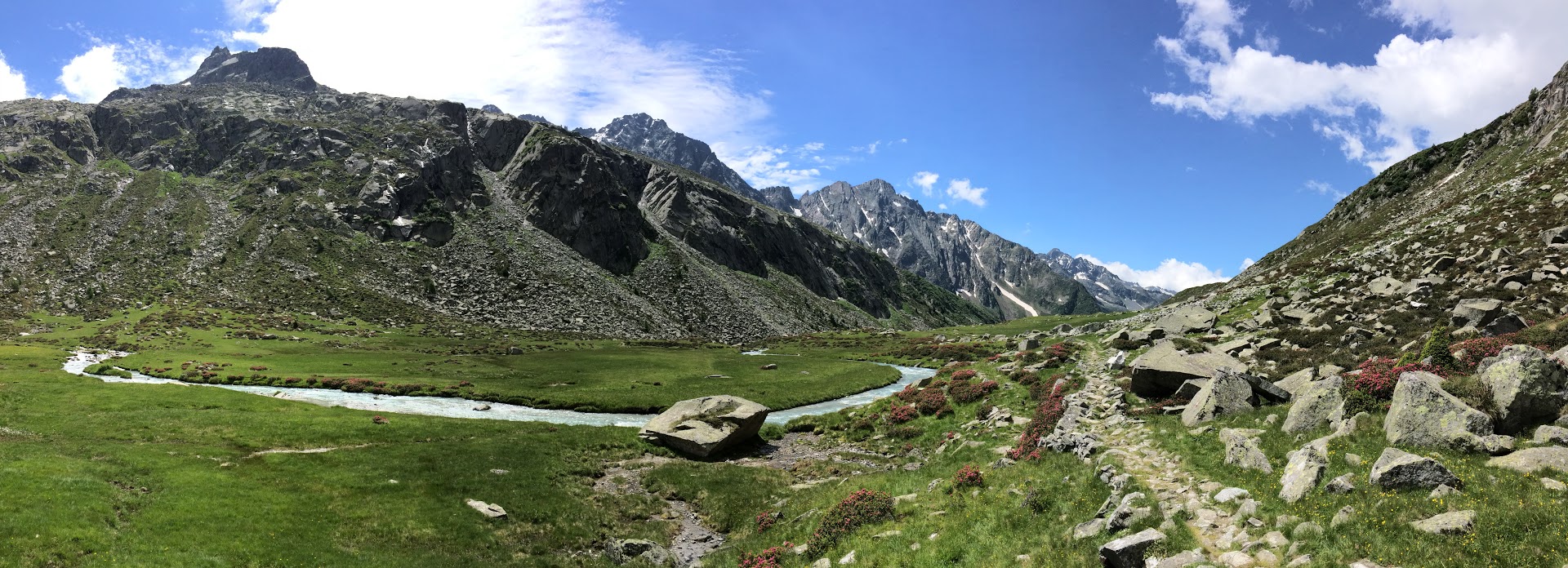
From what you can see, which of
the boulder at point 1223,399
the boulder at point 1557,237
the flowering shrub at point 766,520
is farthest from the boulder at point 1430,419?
the boulder at point 1557,237

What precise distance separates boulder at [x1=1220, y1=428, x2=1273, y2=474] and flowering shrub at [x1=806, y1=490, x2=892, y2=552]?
12.2 meters

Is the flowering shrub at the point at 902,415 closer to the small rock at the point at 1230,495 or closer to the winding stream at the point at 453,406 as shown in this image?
the winding stream at the point at 453,406

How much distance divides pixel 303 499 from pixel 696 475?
2065 cm

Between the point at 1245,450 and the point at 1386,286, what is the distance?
3881 centimetres

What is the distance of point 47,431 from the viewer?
38.2m

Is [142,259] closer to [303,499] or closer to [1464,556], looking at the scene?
[303,499]

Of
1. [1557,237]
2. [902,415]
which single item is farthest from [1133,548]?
[1557,237]

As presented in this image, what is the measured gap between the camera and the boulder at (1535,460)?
13.7 metres

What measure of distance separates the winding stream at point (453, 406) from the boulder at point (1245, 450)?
1559 inches

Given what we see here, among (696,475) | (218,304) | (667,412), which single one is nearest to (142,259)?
(218,304)

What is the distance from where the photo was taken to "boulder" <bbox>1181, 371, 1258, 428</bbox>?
25.4 m

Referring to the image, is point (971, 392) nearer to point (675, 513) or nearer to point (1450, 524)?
point (675, 513)

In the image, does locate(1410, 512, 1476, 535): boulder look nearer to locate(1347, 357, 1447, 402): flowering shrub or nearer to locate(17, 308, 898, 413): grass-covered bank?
locate(1347, 357, 1447, 402): flowering shrub

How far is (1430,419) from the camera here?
17.0 m
